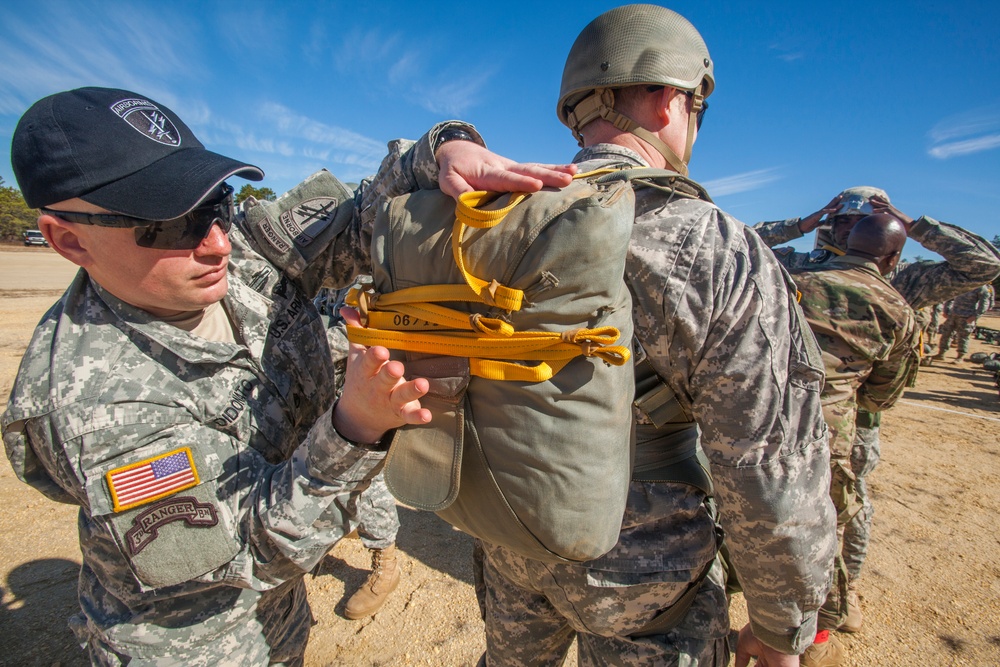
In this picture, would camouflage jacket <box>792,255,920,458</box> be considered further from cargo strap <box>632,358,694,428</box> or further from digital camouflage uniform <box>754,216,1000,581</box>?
cargo strap <box>632,358,694,428</box>

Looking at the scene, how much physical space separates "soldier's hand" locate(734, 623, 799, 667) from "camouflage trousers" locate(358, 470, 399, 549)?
2.17m

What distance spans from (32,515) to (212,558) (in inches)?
160

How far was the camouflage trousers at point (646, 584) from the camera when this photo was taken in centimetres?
140

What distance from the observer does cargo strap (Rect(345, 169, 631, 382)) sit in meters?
0.98

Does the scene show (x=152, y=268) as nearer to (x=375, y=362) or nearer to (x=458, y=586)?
(x=375, y=362)

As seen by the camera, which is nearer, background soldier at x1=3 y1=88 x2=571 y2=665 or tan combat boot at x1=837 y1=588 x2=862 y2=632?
background soldier at x1=3 y1=88 x2=571 y2=665

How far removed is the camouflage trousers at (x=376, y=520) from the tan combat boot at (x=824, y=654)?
258 cm

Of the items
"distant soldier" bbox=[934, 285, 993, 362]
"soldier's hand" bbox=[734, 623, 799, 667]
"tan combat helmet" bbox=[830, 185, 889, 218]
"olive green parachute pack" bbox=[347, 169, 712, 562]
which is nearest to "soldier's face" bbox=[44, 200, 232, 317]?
"olive green parachute pack" bbox=[347, 169, 712, 562]

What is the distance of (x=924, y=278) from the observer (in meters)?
4.70

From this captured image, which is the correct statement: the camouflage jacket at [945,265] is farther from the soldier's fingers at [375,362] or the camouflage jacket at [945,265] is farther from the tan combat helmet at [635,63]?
the soldier's fingers at [375,362]

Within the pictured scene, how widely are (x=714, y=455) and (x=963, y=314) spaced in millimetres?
13336

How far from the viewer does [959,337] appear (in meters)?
11.7

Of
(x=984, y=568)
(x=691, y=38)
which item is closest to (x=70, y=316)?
(x=691, y=38)

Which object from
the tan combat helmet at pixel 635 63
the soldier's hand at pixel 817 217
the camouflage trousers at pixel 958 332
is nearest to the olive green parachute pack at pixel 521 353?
the tan combat helmet at pixel 635 63
